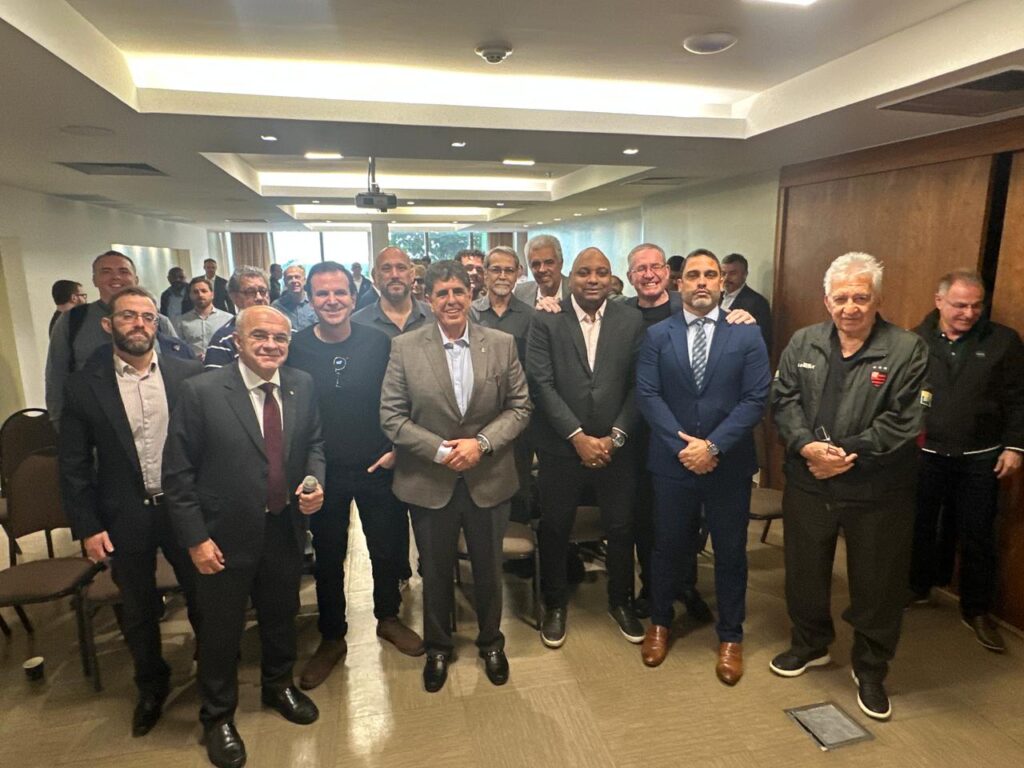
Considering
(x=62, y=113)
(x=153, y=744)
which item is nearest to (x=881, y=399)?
(x=153, y=744)

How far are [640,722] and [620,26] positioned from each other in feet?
9.63

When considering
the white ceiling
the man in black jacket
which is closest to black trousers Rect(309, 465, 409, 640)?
the white ceiling

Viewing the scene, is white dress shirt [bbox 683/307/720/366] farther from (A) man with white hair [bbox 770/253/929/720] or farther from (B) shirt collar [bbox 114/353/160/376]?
(B) shirt collar [bbox 114/353/160/376]

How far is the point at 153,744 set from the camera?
7.73 ft

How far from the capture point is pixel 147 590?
2336mm

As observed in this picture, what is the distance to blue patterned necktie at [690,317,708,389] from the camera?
257cm

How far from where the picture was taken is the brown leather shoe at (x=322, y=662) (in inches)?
105

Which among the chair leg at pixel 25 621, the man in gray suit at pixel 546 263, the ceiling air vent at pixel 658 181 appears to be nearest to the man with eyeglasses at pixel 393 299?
the man in gray suit at pixel 546 263

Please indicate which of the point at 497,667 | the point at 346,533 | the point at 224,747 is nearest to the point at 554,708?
the point at 497,667

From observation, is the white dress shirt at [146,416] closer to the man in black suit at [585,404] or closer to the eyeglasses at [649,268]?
the man in black suit at [585,404]

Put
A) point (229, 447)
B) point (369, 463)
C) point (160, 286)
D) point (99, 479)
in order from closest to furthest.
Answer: point (229, 447), point (99, 479), point (369, 463), point (160, 286)

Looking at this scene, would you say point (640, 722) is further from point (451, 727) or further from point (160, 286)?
point (160, 286)

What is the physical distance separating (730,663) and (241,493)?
2.16 metres

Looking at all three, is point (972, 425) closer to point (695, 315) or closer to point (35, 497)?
point (695, 315)
